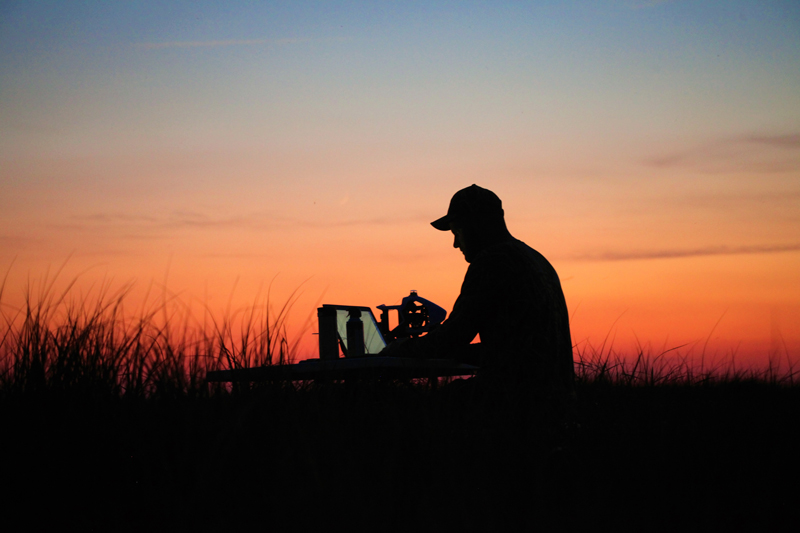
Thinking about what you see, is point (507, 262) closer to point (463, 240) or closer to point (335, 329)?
point (463, 240)

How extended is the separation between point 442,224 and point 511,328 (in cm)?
82

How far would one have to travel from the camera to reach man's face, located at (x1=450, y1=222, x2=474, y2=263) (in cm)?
349

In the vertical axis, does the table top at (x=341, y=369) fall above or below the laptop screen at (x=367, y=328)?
below

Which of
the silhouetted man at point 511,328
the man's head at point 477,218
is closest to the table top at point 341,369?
the silhouetted man at point 511,328

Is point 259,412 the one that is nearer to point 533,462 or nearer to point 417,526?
point 417,526

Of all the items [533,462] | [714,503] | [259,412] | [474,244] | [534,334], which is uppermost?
[474,244]

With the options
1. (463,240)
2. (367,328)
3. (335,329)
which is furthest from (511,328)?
(367,328)

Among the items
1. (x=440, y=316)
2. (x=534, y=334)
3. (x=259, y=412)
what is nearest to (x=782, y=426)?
(x=534, y=334)

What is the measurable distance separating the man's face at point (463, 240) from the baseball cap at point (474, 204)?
0.05 metres

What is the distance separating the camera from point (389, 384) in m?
3.55

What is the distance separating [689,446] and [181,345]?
2.42m

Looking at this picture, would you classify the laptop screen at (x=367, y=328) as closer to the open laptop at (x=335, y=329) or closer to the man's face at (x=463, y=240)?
the open laptop at (x=335, y=329)

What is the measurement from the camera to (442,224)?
3672 millimetres

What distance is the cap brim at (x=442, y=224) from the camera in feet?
11.8
